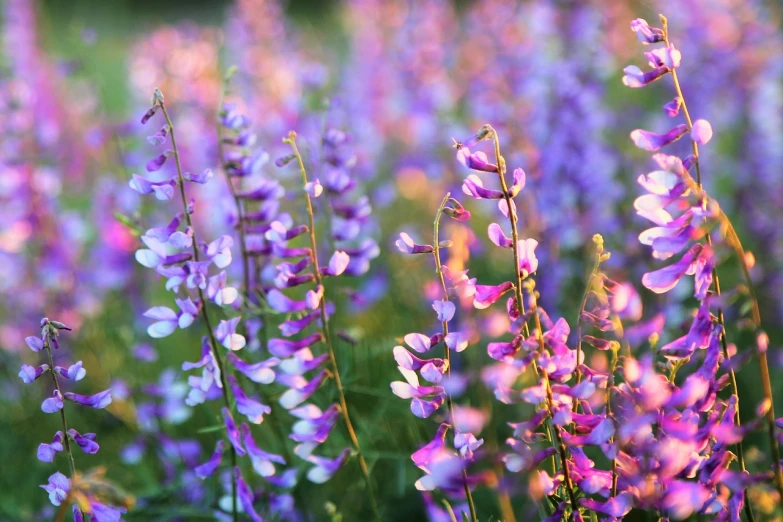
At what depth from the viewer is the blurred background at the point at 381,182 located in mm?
2068

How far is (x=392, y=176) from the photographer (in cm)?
A: 425

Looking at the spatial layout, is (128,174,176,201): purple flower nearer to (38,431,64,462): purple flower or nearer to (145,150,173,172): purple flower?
(145,150,173,172): purple flower

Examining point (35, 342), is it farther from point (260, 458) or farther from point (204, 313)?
point (260, 458)

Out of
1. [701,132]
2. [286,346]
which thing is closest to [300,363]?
[286,346]

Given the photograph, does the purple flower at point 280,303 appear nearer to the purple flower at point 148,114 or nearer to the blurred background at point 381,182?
the blurred background at point 381,182

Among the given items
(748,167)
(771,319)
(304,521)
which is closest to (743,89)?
(748,167)

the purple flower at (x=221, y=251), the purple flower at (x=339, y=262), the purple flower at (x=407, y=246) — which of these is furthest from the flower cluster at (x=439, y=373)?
the purple flower at (x=221, y=251)

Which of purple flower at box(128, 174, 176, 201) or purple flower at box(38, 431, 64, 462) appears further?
purple flower at box(128, 174, 176, 201)

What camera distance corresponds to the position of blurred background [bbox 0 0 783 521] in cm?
207

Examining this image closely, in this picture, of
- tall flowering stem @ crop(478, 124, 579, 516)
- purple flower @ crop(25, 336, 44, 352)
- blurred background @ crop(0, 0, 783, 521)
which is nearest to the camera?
tall flowering stem @ crop(478, 124, 579, 516)

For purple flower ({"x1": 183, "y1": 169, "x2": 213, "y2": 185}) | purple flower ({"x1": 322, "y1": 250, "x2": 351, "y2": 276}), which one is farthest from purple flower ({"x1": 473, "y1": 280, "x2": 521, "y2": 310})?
purple flower ({"x1": 183, "y1": 169, "x2": 213, "y2": 185})

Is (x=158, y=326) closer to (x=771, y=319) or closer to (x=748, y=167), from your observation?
(x=771, y=319)

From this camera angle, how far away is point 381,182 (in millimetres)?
4195

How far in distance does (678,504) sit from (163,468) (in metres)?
1.56
